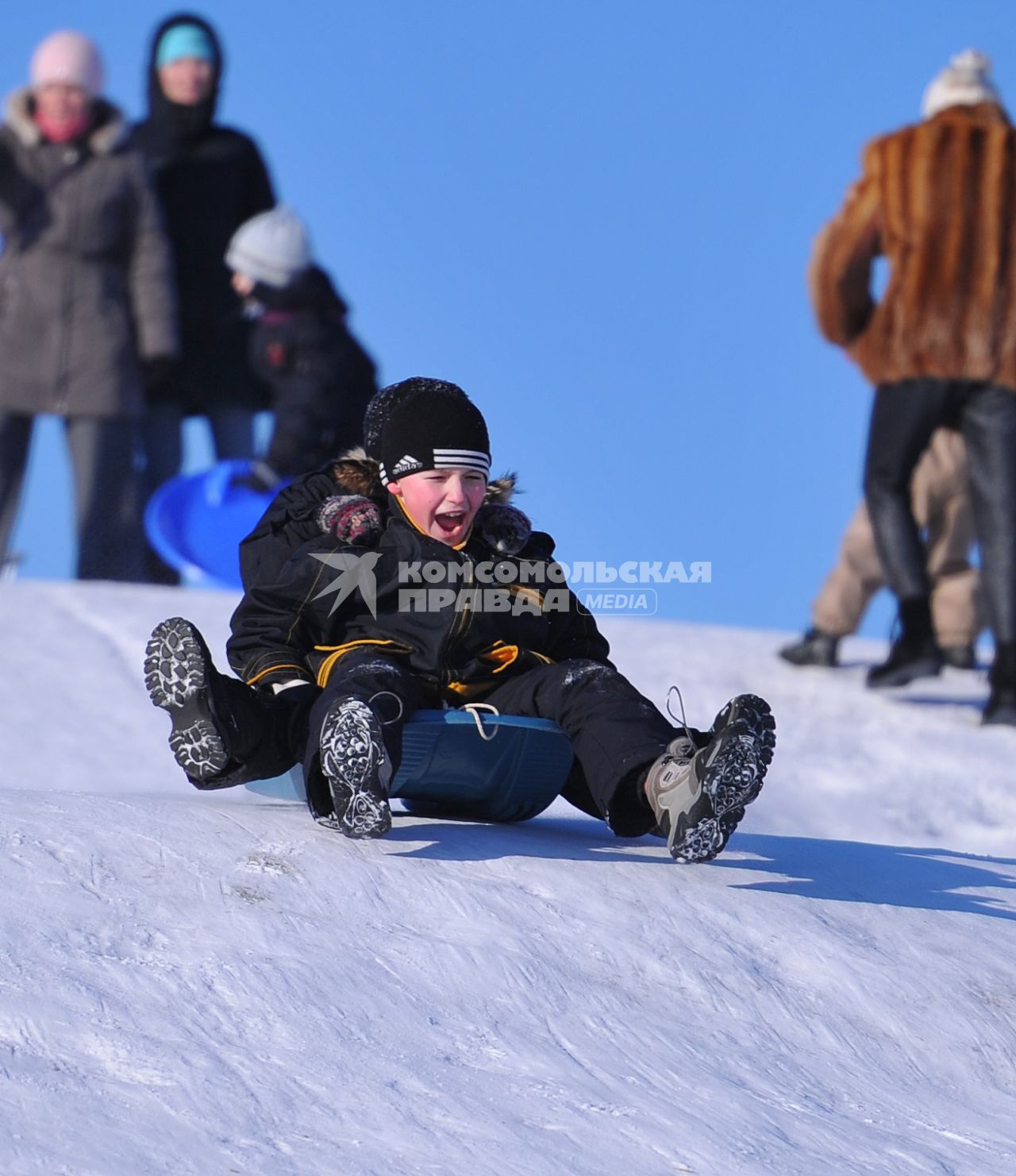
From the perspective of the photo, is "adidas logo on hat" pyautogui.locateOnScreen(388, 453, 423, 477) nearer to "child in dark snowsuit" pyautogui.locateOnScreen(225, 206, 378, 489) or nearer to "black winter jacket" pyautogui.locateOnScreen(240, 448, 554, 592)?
"black winter jacket" pyautogui.locateOnScreen(240, 448, 554, 592)

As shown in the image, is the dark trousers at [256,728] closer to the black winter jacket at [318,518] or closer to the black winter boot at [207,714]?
the black winter boot at [207,714]

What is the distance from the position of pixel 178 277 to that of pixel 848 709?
289 cm

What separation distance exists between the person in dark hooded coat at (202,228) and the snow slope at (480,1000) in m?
3.80

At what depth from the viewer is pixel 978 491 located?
18.2 ft

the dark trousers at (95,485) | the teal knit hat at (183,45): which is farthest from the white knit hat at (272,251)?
the teal knit hat at (183,45)

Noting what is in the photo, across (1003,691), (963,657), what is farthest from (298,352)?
(1003,691)

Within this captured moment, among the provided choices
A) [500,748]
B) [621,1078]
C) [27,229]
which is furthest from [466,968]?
[27,229]

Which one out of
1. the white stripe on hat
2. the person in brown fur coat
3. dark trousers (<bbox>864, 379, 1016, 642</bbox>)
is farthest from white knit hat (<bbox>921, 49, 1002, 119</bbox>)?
the white stripe on hat

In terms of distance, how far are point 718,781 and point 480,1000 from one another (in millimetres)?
481

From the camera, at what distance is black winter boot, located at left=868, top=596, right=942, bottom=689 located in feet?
18.4

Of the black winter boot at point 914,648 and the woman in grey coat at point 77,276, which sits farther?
the woman in grey coat at point 77,276

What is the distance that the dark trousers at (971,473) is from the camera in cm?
550

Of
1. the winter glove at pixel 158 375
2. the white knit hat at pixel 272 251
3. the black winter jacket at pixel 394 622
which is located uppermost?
the white knit hat at pixel 272 251

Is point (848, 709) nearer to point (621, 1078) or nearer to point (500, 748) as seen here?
point (500, 748)
